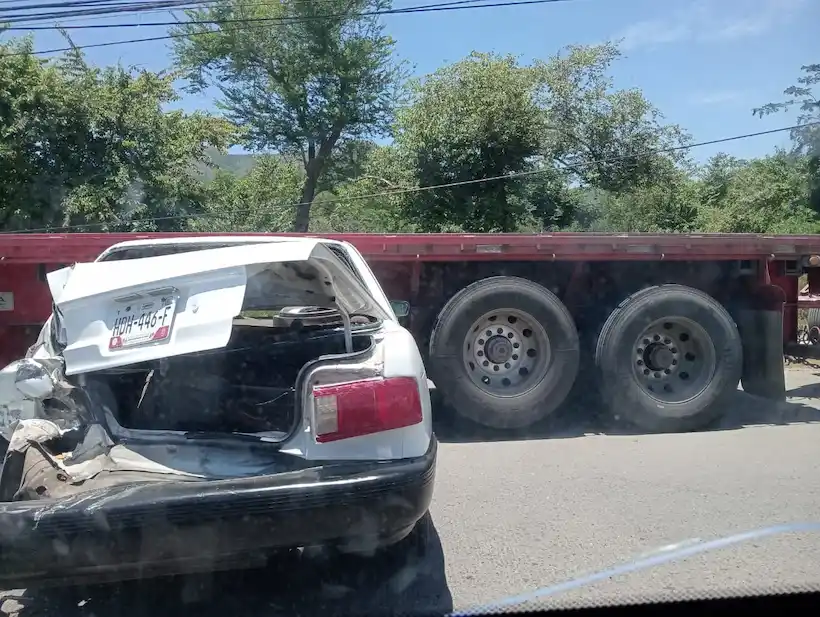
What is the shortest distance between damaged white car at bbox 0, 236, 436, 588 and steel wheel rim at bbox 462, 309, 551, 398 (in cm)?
310

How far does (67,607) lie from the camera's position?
3615 mm

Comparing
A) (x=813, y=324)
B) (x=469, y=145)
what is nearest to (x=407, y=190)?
(x=469, y=145)

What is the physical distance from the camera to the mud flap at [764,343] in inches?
286

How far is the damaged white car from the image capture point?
2.89 meters

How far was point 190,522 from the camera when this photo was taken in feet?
9.52

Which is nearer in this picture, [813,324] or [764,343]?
[764,343]

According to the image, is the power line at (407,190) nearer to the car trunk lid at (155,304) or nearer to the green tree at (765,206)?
the green tree at (765,206)

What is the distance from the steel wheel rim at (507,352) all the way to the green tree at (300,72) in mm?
18451

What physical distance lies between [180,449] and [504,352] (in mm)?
3929

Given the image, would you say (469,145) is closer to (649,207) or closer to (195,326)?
(649,207)

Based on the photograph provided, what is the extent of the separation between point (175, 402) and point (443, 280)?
3.51 m

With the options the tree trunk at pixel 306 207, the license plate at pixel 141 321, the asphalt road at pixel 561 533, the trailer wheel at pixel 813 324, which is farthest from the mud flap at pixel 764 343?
the tree trunk at pixel 306 207

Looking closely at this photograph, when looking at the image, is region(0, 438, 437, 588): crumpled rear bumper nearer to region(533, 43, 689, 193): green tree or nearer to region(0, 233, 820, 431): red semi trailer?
region(0, 233, 820, 431): red semi trailer

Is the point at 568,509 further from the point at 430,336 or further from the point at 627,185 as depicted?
the point at 627,185
